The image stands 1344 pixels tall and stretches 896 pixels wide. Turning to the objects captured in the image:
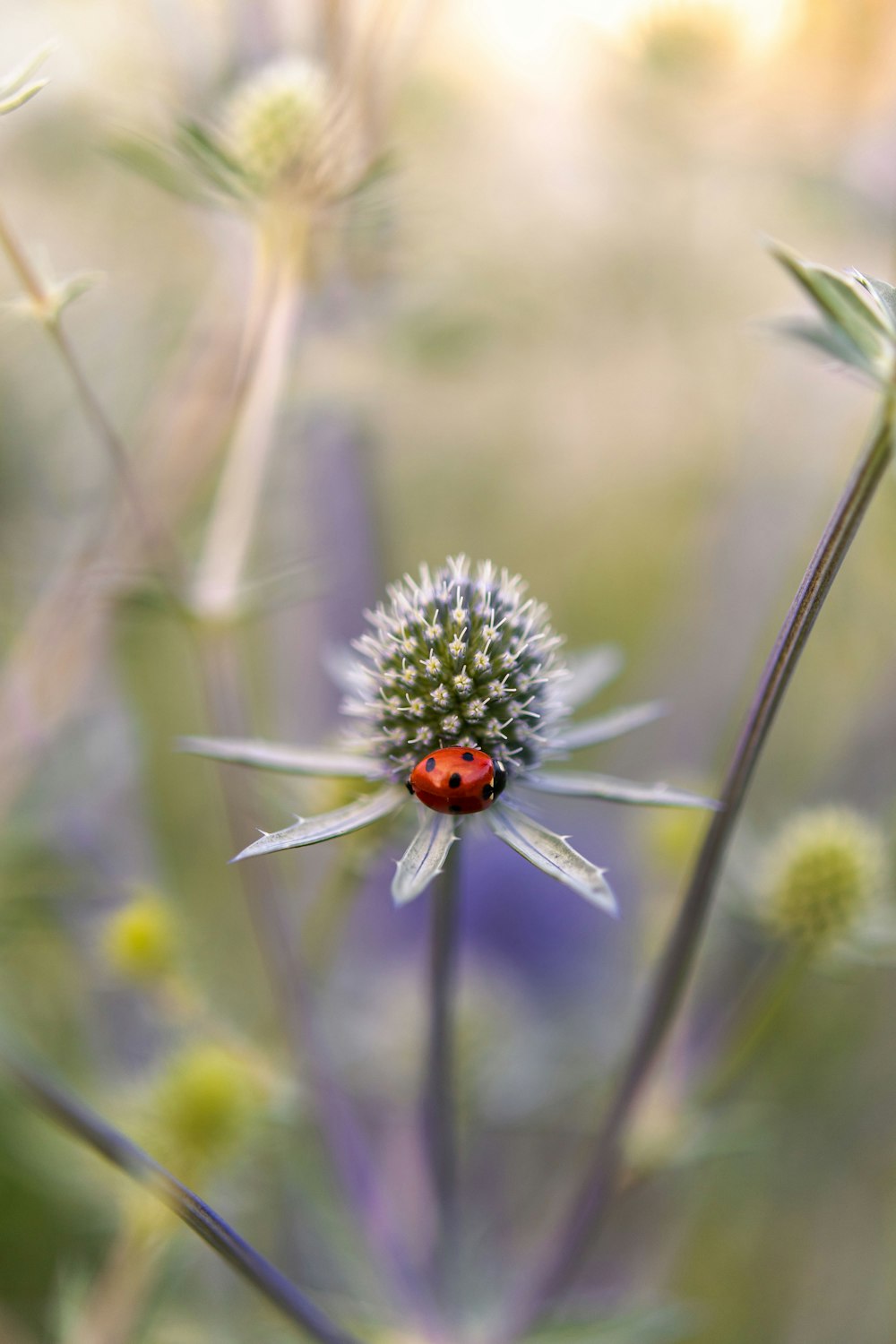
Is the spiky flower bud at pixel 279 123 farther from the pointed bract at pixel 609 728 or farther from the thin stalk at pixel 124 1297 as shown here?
the thin stalk at pixel 124 1297

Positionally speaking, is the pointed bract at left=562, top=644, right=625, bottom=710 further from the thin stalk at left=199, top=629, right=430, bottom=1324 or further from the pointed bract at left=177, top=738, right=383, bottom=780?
the thin stalk at left=199, top=629, right=430, bottom=1324

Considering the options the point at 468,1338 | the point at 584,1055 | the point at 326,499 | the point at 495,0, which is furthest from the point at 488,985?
the point at 495,0

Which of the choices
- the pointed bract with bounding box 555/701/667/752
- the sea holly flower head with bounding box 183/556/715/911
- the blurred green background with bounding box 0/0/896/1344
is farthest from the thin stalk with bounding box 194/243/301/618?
the pointed bract with bounding box 555/701/667/752

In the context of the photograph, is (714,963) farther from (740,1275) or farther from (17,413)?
(17,413)

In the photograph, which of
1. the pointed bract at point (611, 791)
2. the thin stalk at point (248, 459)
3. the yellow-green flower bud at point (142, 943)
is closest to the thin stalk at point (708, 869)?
the pointed bract at point (611, 791)

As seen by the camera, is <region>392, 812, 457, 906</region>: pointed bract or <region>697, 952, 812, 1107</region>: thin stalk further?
<region>697, 952, 812, 1107</region>: thin stalk

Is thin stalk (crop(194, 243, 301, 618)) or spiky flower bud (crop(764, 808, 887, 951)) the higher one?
thin stalk (crop(194, 243, 301, 618))

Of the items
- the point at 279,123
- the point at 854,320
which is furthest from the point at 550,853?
the point at 279,123
